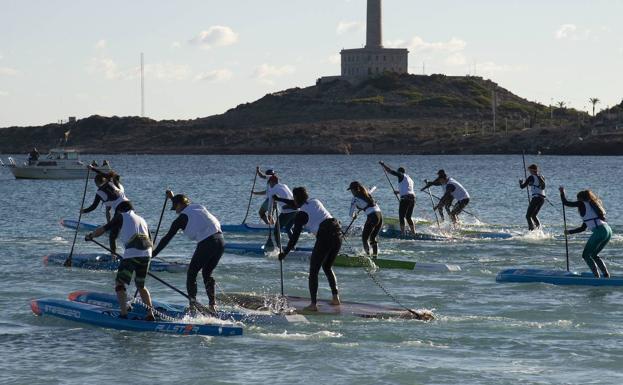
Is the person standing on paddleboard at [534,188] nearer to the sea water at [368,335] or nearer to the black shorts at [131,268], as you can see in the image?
the sea water at [368,335]

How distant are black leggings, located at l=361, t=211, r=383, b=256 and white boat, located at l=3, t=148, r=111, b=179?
58.4m

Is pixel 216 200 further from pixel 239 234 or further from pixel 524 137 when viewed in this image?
pixel 524 137

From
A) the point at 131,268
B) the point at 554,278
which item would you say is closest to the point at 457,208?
the point at 554,278

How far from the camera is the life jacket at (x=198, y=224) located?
16797 millimetres

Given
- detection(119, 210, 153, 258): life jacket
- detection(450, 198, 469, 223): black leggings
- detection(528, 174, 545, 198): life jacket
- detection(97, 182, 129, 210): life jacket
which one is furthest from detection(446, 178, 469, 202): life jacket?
detection(119, 210, 153, 258): life jacket

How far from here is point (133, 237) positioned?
16.4 meters

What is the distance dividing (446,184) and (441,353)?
650 inches

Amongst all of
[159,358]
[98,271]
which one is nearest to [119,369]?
[159,358]

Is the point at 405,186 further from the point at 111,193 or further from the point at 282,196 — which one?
the point at 111,193

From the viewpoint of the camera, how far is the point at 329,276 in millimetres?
18516

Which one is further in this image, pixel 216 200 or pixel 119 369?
pixel 216 200

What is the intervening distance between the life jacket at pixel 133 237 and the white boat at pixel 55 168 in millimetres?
66106

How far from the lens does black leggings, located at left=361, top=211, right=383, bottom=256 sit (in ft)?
81.1

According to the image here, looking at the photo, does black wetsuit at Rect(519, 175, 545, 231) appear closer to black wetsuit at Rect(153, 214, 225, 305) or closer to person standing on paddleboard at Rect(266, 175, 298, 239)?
person standing on paddleboard at Rect(266, 175, 298, 239)
